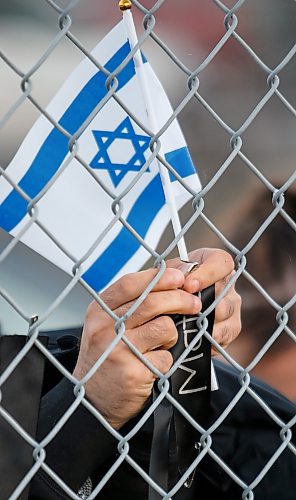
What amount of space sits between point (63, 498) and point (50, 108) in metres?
0.70

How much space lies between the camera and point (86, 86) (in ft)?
5.30

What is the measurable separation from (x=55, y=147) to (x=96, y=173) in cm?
9

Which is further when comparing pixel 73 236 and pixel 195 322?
pixel 73 236

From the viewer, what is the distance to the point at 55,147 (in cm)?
162

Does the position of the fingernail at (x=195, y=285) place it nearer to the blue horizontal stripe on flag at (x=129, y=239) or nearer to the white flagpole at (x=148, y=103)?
the white flagpole at (x=148, y=103)

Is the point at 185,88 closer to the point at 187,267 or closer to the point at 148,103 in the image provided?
the point at 148,103

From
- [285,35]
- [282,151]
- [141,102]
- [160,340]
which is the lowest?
[160,340]

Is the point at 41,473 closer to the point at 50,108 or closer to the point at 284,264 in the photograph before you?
the point at 50,108

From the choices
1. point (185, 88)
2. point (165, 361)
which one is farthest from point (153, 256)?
point (185, 88)

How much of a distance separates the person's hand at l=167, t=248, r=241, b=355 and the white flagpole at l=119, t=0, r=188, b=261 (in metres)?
0.06

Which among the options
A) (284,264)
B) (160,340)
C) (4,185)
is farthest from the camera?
(284,264)

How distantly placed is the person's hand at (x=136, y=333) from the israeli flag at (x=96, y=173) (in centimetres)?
15

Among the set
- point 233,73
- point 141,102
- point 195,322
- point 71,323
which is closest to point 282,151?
point 233,73

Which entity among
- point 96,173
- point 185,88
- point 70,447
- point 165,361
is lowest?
point 70,447
